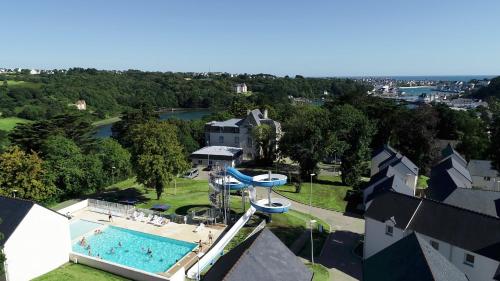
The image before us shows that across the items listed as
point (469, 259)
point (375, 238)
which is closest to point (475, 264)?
point (469, 259)

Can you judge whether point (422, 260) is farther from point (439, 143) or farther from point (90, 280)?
point (439, 143)

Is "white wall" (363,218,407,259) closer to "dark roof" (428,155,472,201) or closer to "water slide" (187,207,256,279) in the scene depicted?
"dark roof" (428,155,472,201)

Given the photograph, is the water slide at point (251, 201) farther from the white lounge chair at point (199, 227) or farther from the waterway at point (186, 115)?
the waterway at point (186, 115)

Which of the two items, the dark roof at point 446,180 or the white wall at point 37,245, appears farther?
the dark roof at point 446,180

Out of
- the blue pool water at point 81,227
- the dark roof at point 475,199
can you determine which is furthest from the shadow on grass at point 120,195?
the dark roof at point 475,199

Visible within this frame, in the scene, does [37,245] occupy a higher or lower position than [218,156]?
lower

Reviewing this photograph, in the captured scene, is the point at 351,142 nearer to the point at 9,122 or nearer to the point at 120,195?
the point at 120,195
